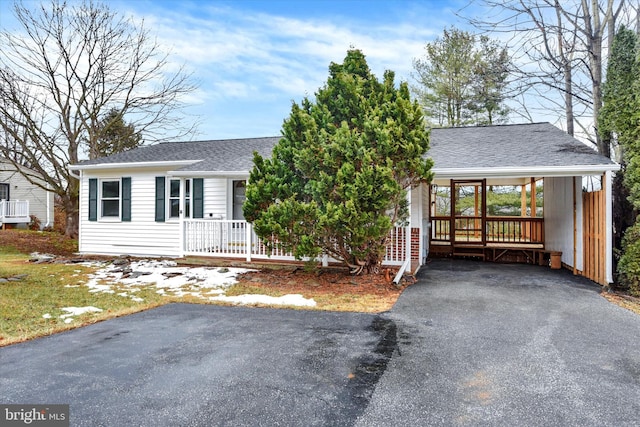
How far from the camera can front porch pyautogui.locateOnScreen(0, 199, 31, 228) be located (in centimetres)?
1970

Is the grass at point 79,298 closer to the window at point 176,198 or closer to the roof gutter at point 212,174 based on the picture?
the roof gutter at point 212,174

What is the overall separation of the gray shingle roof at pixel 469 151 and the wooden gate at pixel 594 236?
2.63ft

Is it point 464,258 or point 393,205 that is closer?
point 393,205

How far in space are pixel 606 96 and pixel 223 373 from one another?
347 inches

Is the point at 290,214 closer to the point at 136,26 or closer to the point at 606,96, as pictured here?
the point at 606,96

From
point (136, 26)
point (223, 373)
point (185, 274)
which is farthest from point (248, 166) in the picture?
point (136, 26)

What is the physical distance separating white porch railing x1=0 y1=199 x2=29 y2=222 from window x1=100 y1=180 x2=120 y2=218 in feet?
37.9

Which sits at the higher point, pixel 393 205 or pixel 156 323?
pixel 393 205

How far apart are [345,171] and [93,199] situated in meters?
9.39

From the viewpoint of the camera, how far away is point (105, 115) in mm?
17594

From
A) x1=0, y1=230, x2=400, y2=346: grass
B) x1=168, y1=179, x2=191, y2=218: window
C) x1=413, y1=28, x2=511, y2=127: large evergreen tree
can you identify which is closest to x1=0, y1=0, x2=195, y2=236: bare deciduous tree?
x1=168, y1=179, x2=191, y2=218: window

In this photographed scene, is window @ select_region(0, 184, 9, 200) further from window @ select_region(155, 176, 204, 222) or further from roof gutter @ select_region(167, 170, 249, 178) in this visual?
roof gutter @ select_region(167, 170, 249, 178)

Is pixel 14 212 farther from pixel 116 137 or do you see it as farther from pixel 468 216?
pixel 468 216

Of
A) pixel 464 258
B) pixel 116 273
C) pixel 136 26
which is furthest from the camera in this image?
pixel 136 26
